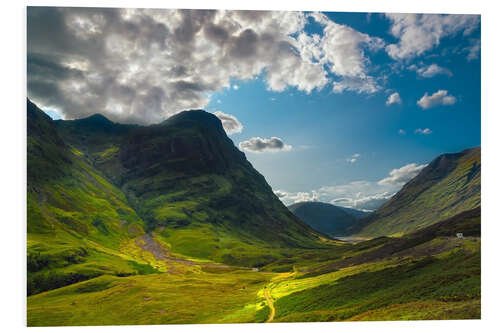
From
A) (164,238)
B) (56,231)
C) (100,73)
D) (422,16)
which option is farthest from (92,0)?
(164,238)

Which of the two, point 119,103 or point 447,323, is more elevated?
point 119,103

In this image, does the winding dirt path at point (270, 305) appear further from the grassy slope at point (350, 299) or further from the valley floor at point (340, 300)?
the grassy slope at point (350, 299)

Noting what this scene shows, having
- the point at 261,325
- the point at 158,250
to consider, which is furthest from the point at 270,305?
the point at 158,250

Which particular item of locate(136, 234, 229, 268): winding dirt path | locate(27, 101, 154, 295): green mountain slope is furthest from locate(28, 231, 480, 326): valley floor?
locate(136, 234, 229, 268): winding dirt path

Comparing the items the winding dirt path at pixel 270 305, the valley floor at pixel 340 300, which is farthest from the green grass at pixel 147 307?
the winding dirt path at pixel 270 305

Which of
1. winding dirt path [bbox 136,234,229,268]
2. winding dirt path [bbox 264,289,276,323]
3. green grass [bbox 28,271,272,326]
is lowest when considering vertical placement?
winding dirt path [bbox 136,234,229,268]

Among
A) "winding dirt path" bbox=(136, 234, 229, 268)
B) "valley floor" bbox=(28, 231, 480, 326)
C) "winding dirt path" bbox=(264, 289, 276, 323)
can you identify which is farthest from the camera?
"winding dirt path" bbox=(136, 234, 229, 268)

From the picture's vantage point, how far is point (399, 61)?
162ft

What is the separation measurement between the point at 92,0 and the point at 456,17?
4662 centimetres

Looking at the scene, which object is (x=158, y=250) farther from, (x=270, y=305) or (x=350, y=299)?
(x=350, y=299)

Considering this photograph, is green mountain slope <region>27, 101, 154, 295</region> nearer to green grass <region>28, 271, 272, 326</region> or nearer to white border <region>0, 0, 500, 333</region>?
green grass <region>28, 271, 272, 326</region>

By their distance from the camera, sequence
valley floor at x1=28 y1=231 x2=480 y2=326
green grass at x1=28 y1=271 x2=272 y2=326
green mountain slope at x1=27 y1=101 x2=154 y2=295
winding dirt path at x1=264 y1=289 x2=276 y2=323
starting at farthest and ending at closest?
green mountain slope at x1=27 y1=101 x2=154 y2=295 < green grass at x1=28 y1=271 x2=272 y2=326 < winding dirt path at x1=264 y1=289 x2=276 y2=323 < valley floor at x1=28 y1=231 x2=480 y2=326
